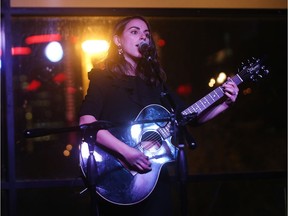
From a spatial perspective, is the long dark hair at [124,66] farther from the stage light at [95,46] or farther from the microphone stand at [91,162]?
the stage light at [95,46]

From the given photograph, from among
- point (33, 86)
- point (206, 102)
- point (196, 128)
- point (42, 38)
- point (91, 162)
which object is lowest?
point (91, 162)

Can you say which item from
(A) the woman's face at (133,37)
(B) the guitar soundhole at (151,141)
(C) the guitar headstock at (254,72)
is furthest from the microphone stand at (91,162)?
(C) the guitar headstock at (254,72)

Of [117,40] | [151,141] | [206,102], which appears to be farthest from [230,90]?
[117,40]

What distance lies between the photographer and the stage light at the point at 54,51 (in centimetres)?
444

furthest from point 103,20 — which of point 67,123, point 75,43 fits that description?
point 67,123

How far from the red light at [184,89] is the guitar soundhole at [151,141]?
177 cm

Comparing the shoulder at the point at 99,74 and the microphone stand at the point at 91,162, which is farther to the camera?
the shoulder at the point at 99,74

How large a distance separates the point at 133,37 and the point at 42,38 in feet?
4.70

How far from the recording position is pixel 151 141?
3.06 metres

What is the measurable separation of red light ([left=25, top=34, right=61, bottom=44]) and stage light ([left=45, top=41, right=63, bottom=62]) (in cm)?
4

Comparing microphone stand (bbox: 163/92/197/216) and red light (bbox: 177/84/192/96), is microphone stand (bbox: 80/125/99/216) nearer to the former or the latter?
microphone stand (bbox: 163/92/197/216)

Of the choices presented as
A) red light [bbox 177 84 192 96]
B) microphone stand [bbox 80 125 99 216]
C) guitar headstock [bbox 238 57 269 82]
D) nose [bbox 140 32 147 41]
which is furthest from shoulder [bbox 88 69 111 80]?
red light [bbox 177 84 192 96]

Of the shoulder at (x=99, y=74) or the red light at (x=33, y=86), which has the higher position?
the red light at (x=33, y=86)

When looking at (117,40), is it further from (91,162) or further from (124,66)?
(91,162)
